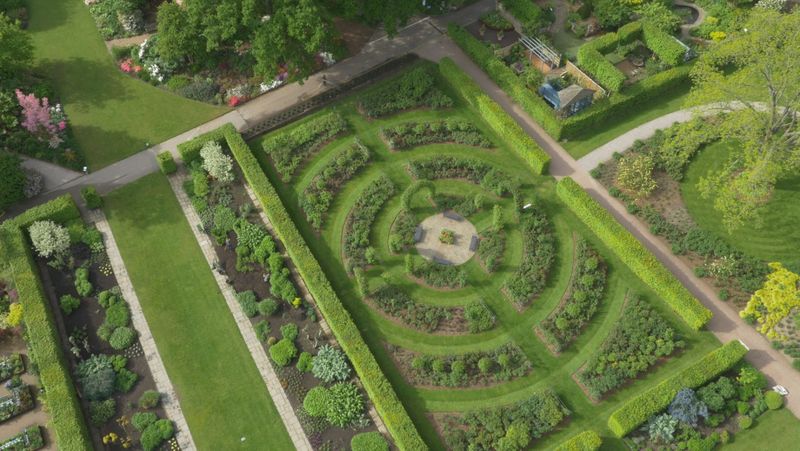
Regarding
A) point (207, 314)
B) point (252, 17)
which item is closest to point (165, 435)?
point (207, 314)

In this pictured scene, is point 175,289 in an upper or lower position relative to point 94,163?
lower

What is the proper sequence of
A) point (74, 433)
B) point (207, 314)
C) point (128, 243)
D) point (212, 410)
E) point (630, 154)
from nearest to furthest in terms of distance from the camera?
point (74, 433), point (212, 410), point (207, 314), point (128, 243), point (630, 154)

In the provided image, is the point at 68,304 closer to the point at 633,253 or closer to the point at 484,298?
the point at 484,298

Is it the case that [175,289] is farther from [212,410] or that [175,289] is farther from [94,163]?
[94,163]

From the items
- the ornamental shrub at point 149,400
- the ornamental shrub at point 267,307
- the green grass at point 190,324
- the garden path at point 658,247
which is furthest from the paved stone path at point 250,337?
the garden path at point 658,247

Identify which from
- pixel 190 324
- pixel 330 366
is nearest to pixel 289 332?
pixel 330 366

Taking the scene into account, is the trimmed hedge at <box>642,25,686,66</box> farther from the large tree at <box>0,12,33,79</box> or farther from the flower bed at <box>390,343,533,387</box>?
the large tree at <box>0,12,33,79</box>

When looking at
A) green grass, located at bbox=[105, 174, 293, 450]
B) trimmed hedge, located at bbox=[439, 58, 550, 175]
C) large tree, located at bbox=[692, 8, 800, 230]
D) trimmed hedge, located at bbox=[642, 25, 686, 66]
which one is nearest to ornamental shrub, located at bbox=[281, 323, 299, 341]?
green grass, located at bbox=[105, 174, 293, 450]
